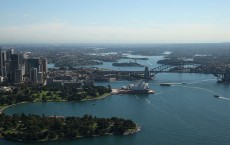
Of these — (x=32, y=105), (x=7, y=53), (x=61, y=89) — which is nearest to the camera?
(x=32, y=105)

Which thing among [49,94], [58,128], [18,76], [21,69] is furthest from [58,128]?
[21,69]

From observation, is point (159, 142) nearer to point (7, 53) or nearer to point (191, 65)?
point (7, 53)

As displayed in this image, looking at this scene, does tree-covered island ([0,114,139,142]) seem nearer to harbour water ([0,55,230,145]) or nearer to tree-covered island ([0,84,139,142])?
tree-covered island ([0,84,139,142])

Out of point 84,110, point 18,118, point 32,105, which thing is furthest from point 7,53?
point 18,118

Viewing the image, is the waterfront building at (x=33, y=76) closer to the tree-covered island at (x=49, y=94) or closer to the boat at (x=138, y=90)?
the tree-covered island at (x=49, y=94)

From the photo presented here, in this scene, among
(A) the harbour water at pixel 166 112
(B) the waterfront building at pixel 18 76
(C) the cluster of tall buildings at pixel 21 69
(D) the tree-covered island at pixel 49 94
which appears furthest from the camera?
(C) the cluster of tall buildings at pixel 21 69

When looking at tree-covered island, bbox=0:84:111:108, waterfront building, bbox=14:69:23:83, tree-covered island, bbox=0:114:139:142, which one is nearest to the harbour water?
tree-covered island, bbox=0:114:139:142

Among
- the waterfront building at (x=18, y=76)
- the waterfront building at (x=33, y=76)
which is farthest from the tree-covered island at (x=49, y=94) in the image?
the waterfront building at (x=33, y=76)
